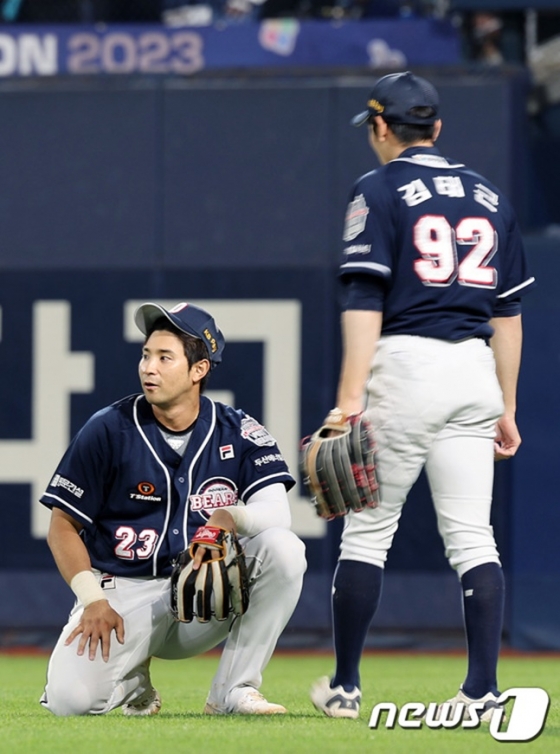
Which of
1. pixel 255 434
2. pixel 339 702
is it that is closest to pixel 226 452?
pixel 255 434

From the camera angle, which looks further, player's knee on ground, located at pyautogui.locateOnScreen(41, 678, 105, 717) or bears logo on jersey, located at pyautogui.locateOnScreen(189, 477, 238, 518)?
bears logo on jersey, located at pyautogui.locateOnScreen(189, 477, 238, 518)

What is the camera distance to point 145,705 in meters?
4.23

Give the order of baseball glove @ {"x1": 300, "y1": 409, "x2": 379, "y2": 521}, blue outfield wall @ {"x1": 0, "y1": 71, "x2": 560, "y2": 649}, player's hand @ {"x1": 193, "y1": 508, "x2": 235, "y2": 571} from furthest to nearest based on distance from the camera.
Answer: blue outfield wall @ {"x1": 0, "y1": 71, "x2": 560, "y2": 649} → player's hand @ {"x1": 193, "y1": 508, "x2": 235, "y2": 571} → baseball glove @ {"x1": 300, "y1": 409, "x2": 379, "y2": 521}

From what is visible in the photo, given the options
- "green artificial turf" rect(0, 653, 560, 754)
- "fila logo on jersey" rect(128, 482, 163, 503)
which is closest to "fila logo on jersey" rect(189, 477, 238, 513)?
"fila logo on jersey" rect(128, 482, 163, 503)

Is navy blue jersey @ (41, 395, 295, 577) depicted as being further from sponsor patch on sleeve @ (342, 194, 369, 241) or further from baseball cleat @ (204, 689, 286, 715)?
sponsor patch on sleeve @ (342, 194, 369, 241)

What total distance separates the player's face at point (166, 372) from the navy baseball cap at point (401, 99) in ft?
2.95

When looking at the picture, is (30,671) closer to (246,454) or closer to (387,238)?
(246,454)

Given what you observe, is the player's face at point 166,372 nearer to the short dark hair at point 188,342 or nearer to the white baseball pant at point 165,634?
the short dark hair at point 188,342

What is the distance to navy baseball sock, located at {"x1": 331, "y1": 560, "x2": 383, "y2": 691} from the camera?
376 centimetres

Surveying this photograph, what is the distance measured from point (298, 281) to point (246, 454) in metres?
4.21

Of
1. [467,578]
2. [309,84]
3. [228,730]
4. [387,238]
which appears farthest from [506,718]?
[309,84]

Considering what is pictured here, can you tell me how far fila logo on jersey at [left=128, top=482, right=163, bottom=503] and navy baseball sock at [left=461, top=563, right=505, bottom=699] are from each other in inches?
37.5

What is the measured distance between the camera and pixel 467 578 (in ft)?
12.4

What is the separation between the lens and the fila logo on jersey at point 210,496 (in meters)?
4.09
